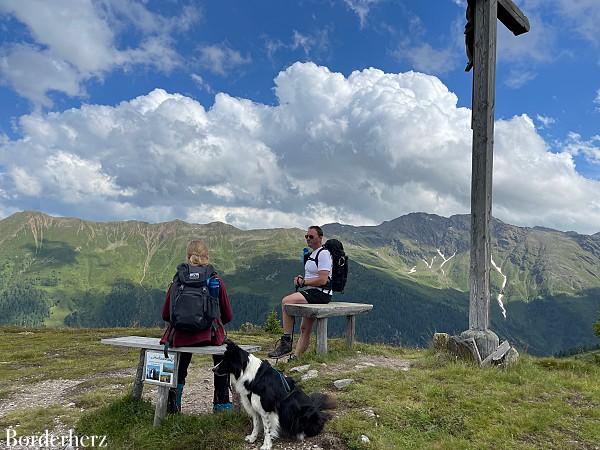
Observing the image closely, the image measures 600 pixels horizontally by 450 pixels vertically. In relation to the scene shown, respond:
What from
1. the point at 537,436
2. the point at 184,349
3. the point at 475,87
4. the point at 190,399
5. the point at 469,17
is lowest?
the point at 190,399

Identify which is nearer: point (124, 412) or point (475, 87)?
point (124, 412)

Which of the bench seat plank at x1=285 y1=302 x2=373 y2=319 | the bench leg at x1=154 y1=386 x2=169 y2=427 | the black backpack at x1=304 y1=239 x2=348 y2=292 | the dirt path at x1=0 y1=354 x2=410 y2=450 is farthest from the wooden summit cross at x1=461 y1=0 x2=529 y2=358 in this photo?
the bench leg at x1=154 y1=386 x2=169 y2=427

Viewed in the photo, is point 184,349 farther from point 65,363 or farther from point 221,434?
point 65,363

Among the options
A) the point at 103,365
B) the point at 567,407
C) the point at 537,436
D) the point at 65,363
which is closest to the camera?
the point at 537,436

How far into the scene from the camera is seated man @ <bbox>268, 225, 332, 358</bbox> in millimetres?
11820

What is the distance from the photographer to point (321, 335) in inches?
469

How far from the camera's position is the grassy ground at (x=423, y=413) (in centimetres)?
670

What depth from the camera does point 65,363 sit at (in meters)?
18.3

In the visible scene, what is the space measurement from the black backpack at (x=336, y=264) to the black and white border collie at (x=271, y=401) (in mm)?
5021

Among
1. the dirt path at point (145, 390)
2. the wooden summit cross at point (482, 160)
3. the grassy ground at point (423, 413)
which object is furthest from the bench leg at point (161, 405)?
the wooden summit cross at point (482, 160)

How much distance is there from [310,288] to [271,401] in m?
5.53

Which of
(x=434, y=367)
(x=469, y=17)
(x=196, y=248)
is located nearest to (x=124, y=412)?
(x=196, y=248)

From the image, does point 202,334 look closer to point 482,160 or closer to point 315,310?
point 315,310

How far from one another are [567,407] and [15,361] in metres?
21.5
